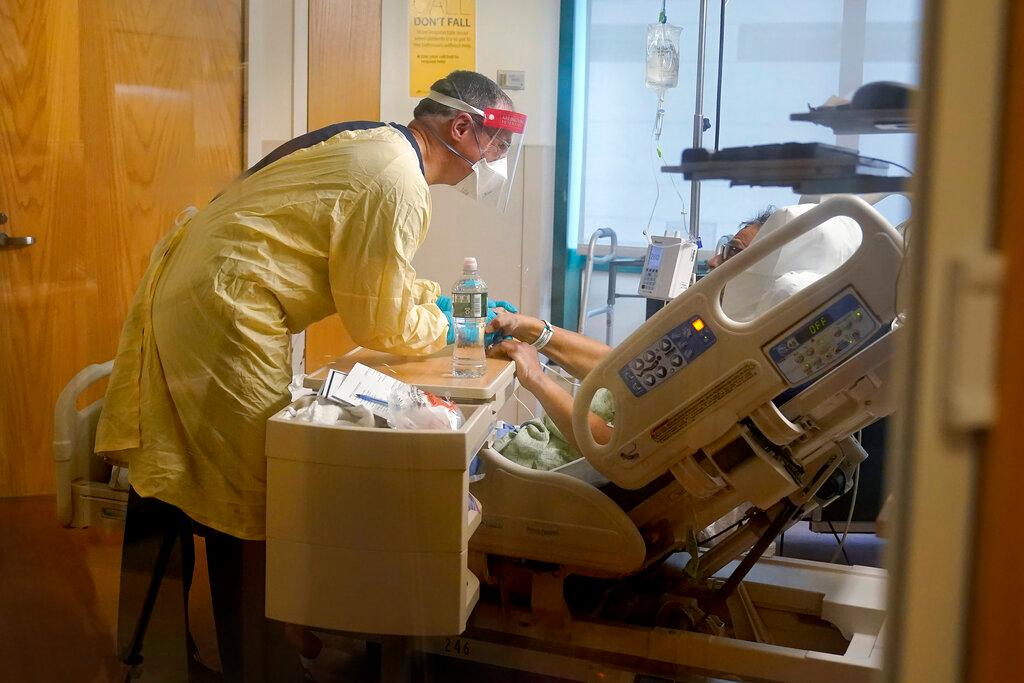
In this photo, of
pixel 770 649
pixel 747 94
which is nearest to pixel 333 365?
pixel 747 94

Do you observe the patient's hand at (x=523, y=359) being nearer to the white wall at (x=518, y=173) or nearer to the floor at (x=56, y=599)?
the white wall at (x=518, y=173)

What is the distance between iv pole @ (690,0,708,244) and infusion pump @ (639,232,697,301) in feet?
0.09

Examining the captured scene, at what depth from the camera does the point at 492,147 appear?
1.65 m

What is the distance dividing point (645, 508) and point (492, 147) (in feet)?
2.23

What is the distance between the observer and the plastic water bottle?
1.65 m

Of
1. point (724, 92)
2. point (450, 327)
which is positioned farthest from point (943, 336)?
point (450, 327)

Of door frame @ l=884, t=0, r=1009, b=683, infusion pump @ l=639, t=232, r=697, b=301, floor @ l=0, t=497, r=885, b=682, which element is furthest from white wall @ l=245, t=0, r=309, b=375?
door frame @ l=884, t=0, r=1009, b=683

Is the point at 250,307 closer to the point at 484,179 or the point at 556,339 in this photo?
the point at 484,179

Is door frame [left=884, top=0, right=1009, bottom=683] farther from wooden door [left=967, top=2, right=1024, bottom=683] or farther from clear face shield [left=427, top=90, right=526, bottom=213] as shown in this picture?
clear face shield [left=427, top=90, right=526, bottom=213]

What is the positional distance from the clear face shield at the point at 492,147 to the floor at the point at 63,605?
85cm

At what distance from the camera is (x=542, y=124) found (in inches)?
65.7

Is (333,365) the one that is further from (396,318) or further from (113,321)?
(113,321)

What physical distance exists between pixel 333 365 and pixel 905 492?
3.29ft

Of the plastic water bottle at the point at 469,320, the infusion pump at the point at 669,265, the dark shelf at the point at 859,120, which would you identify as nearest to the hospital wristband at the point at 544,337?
the plastic water bottle at the point at 469,320
